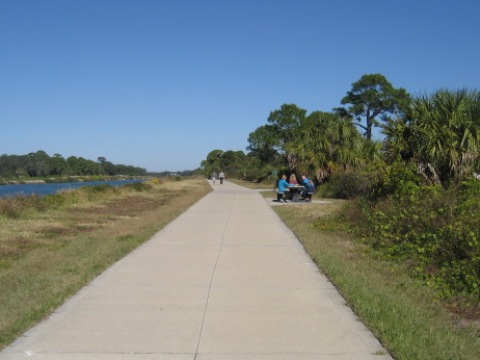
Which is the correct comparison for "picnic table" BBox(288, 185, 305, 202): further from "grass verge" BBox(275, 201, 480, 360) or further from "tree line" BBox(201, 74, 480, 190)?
"grass verge" BBox(275, 201, 480, 360)

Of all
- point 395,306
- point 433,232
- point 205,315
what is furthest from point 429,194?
point 205,315

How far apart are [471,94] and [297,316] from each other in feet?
37.4

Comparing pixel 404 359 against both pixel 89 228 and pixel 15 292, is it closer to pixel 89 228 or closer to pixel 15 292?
pixel 15 292

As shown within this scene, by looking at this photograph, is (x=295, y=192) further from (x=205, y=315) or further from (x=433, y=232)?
(x=205, y=315)

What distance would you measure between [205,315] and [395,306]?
2.27 meters

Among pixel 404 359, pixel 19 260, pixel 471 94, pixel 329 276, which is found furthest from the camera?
pixel 471 94

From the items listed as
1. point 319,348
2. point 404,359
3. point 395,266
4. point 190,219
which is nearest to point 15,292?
point 319,348

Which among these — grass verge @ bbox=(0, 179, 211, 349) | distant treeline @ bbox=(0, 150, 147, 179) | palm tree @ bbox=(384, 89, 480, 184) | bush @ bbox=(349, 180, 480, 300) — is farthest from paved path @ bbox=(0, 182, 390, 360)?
distant treeline @ bbox=(0, 150, 147, 179)

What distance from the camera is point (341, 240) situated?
11812 mm

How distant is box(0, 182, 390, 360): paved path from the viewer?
4781 mm

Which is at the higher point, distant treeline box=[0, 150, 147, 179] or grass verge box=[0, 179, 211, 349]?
distant treeline box=[0, 150, 147, 179]

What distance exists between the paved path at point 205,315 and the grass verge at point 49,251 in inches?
13.0

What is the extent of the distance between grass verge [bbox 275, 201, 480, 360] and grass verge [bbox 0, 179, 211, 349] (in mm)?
3662

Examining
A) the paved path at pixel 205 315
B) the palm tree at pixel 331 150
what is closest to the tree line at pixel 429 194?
the paved path at pixel 205 315
